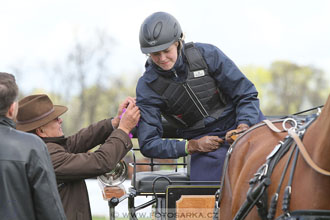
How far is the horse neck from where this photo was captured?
2947 millimetres

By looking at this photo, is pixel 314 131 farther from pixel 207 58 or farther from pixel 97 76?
pixel 97 76

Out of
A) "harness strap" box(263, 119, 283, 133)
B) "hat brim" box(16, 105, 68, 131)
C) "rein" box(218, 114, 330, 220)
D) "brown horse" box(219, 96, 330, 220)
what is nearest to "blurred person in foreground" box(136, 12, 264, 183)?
"brown horse" box(219, 96, 330, 220)

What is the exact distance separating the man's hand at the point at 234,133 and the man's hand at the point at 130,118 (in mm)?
711

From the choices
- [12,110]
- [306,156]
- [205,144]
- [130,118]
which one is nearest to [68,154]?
[130,118]

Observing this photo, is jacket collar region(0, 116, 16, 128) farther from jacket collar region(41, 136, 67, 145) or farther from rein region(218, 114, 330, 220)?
rein region(218, 114, 330, 220)

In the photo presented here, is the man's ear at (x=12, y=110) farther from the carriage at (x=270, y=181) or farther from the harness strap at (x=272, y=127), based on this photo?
the harness strap at (x=272, y=127)

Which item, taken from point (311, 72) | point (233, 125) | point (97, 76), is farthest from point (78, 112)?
point (233, 125)

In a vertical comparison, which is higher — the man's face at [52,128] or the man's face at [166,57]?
the man's face at [166,57]

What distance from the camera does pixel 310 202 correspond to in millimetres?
2967

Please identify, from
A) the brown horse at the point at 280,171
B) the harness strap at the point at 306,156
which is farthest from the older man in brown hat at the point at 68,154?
the harness strap at the point at 306,156

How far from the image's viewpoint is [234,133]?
4508mm

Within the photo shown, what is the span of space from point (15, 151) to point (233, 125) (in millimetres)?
2355

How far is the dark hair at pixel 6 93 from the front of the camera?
123 inches

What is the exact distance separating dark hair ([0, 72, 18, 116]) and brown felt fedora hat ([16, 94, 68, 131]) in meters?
1.00
